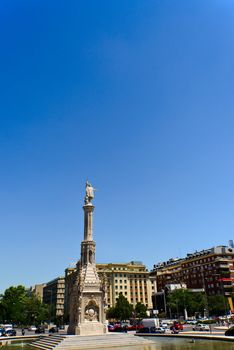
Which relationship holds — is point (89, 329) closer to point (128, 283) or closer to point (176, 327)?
point (176, 327)

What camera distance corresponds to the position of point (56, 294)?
143250 mm

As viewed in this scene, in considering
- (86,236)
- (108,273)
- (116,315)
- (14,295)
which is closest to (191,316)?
(116,315)

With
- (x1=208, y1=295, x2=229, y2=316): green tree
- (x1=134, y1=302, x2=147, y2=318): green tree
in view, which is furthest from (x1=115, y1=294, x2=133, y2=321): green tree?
(x1=208, y1=295, x2=229, y2=316): green tree

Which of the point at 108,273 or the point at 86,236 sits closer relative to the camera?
the point at 86,236

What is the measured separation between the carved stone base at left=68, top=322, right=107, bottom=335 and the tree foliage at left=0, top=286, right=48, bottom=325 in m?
59.4

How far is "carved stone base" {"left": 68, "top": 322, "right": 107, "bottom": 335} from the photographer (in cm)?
3569

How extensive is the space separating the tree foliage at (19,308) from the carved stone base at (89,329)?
59402 millimetres

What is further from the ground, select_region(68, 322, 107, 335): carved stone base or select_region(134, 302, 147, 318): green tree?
select_region(134, 302, 147, 318): green tree

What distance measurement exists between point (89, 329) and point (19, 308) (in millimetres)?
61056

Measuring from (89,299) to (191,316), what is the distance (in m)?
67.1

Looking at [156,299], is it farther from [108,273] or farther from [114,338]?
[114,338]

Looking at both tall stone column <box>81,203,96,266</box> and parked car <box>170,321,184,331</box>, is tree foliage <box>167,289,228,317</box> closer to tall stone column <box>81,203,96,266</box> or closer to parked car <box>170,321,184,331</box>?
parked car <box>170,321,184,331</box>

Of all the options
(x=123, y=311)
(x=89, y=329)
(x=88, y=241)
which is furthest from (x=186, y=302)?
(x=89, y=329)

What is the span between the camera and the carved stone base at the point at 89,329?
117 feet
